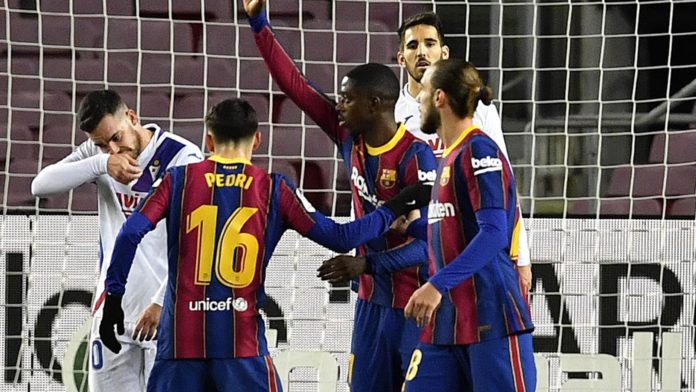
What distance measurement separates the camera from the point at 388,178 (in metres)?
4.04

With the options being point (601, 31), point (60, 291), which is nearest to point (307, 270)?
point (60, 291)

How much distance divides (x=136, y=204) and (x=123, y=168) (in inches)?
13.9

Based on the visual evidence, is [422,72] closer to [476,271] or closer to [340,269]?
[340,269]

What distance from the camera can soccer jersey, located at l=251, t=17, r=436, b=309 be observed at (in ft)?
13.2

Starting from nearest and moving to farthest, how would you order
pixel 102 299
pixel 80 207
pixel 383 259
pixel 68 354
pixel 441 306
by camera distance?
pixel 441 306 → pixel 383 259 → pixel 102 299 → pixel 68 354 → pixel 80 207

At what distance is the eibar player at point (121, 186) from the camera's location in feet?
14.0

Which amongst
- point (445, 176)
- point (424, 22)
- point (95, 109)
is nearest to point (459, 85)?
point (445, 176)

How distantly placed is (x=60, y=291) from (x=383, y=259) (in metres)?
2.39

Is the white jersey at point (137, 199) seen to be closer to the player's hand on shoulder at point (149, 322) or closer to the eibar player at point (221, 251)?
the player's hand on shoulder at point (149, 322)

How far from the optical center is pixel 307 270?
600 centimetres

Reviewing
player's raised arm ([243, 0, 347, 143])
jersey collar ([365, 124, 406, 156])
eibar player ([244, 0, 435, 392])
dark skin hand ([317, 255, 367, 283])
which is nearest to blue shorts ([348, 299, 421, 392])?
eibar player ([244, 0, 435, 392])

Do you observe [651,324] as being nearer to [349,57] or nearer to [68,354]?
[349,57]

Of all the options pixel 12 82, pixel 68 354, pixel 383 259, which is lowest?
pixel 68 354

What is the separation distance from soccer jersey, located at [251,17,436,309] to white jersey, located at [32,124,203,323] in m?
0.44
